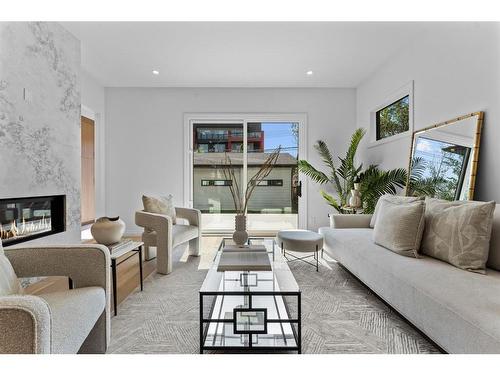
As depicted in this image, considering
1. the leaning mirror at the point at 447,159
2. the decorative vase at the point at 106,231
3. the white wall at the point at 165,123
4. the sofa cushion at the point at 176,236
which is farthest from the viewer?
the white wall at the point at 165,123

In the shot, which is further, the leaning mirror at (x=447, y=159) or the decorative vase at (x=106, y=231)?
the leaning mirror at (x=447, y=159)

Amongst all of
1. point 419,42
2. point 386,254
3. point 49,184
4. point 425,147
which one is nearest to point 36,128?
point 49,184

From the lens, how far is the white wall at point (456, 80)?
2061 mm

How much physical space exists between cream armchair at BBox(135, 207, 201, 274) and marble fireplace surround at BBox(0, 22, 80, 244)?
0.90 metres

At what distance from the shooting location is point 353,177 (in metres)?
4.03

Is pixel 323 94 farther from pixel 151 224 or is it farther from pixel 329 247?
pixel 151 224

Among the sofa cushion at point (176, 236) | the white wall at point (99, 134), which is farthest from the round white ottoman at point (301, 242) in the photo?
the white wall at point (99, 134)

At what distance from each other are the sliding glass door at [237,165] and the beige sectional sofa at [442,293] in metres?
2.57

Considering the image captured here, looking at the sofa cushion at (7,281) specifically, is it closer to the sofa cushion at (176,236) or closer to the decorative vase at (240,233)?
the decorative vase at (240,233)

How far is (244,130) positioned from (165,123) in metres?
1.40

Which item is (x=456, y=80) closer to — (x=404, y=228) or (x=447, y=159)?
(x=447, y=159)

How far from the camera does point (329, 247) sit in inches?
107

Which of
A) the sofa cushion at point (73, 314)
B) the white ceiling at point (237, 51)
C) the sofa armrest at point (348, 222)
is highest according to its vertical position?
the white ceiling at point (237, 51)

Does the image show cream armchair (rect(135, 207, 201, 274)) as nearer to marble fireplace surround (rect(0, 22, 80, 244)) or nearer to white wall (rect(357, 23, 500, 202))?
marble fireplace surround (rect(0, 22, 80, 244))
